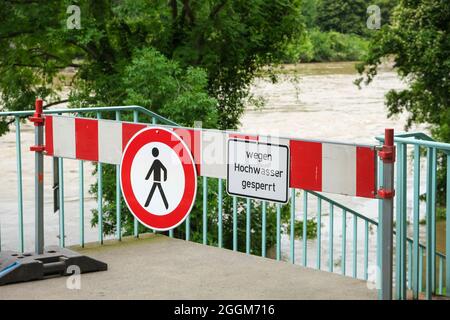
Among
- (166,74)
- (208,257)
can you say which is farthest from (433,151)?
(166,74)

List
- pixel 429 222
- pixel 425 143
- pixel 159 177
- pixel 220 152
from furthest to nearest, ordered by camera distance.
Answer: pixel 159 177, pixel 220 152, pixel 429 222, pixel 425 143

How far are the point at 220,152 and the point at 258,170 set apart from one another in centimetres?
A: 35

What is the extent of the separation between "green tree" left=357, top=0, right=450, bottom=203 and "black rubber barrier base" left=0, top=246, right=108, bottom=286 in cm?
1766

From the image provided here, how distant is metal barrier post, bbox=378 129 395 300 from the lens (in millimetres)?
5312

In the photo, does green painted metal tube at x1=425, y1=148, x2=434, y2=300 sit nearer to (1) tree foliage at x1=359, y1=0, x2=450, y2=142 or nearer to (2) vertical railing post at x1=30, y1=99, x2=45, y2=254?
(2) vertical railing post at x1=30, y1=99, x2=45, y2=254

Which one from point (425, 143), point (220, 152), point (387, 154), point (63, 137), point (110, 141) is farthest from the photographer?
point (63, 137)

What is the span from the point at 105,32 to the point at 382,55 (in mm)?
8923

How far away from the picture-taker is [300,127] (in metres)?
41.4

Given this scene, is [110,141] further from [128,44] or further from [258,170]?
[128,44]

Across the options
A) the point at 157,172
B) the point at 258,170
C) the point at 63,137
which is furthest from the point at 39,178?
the point at 258,170

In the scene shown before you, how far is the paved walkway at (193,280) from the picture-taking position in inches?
238

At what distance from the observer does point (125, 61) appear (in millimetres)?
21172

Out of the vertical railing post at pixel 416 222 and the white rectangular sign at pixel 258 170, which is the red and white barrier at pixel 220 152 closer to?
the white rectangular sign at pixel 258 170

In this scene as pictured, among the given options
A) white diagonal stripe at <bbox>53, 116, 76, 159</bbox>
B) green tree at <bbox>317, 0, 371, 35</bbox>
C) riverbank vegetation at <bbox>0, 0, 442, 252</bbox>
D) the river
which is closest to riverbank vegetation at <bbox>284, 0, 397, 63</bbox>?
green tree at <bbox>317, 0, 371, 35</bbox>
